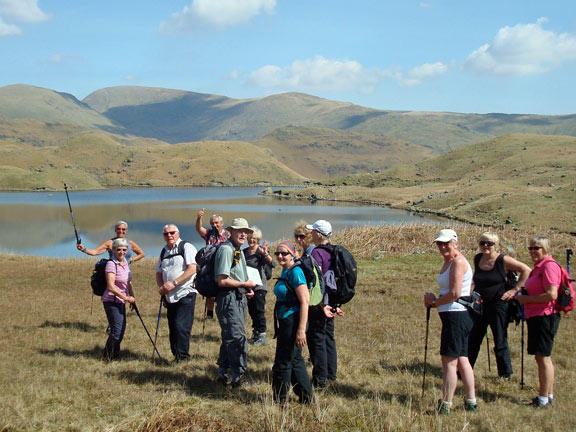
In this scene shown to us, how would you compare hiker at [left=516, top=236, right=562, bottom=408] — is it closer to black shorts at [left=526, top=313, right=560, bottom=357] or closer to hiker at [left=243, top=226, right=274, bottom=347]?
black shorts at [left=526, top=313, right=560, bottom=357]

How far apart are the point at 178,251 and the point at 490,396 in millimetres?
4779

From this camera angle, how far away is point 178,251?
289 inches

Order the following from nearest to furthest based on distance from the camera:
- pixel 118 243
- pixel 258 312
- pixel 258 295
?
pixel 118 243, pixel 258 295, pixel 258 312

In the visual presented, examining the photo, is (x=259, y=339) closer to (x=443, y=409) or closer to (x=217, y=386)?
(x=217, y=386)

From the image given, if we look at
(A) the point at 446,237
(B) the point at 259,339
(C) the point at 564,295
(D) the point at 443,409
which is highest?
(A) the point at 446,237

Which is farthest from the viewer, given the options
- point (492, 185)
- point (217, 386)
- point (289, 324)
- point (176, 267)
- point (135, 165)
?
point (135, 165)

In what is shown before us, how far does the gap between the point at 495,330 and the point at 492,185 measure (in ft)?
208

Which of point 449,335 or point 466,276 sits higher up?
point 466,276

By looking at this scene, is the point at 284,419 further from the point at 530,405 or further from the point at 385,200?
the point at 385,200

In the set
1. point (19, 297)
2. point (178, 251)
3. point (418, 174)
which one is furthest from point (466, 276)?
point (418, 174)

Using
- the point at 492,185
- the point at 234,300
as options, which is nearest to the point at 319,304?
the point at 234,300

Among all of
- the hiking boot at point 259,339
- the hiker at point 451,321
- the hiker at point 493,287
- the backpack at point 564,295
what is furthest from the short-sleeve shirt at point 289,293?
the hiking boot at point 259,339

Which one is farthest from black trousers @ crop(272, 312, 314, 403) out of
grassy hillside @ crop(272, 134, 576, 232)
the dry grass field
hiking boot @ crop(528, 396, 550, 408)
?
grassy hillside @ crop(272, 134, 576, 232)

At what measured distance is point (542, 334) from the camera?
238 inches
